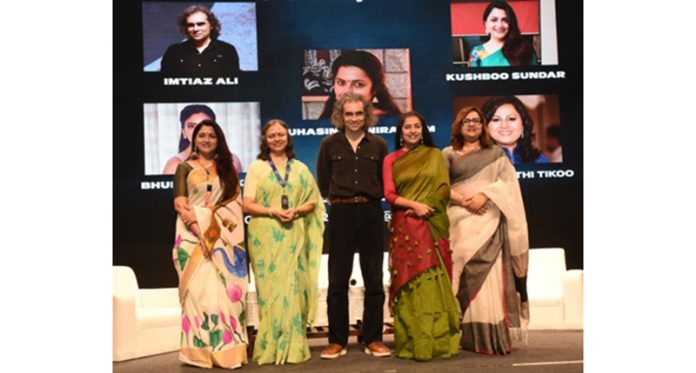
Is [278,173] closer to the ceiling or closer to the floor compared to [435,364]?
closer to the ceiling

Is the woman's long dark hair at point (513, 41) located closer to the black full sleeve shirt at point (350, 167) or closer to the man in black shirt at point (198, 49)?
the man in black shirt at point (198, 49)

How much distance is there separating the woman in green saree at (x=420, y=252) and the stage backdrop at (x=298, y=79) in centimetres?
220

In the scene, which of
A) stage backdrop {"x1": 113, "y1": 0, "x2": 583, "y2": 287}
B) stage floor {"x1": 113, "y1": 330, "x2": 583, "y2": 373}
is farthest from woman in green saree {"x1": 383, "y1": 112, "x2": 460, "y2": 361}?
stage backdrop {"x1": 113, "y1": 0, "x2": 583, "y2": 287}

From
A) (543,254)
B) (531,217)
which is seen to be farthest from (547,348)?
(531,217)

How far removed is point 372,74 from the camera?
771 centimetres

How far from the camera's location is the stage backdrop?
7555 mm

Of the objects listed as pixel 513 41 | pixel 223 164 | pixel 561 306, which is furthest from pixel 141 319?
pixel 513 41

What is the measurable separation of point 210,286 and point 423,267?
Answer: 4.06 ft

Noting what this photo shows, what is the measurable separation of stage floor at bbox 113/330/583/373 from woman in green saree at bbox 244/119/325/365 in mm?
155

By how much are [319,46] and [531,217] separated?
7.64 ft

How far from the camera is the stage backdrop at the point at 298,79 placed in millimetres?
7555

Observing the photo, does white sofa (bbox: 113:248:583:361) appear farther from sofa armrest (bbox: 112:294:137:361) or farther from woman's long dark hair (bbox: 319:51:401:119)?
woman's long dark hair (bbox: 319:51:401:119)

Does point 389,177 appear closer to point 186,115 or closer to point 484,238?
point 484,238

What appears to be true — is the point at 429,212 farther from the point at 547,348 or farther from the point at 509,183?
the point at 547,348
